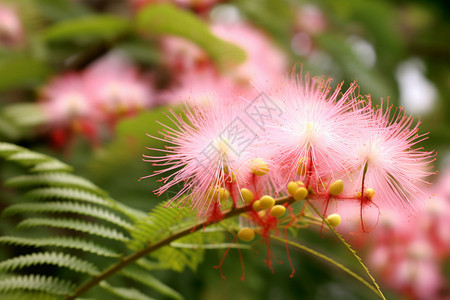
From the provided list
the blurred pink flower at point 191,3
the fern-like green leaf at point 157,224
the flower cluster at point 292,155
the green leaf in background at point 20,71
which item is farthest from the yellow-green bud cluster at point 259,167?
the blurred pink flower at point 191,3

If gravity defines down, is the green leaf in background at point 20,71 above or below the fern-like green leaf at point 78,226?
above

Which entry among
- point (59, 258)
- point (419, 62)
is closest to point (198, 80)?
point (59, 258)

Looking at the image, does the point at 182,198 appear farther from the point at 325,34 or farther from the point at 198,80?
the point at 325,34

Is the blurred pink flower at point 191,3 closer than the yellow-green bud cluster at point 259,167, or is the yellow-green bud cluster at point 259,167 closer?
the yellow-green bud cluster at point 259,167

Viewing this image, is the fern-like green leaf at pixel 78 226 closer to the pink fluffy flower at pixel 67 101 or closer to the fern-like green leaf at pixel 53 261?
the fern-like green leaf at pixel 53 261

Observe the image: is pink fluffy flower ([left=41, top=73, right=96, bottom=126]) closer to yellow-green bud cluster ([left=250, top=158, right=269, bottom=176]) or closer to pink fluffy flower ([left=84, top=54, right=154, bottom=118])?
pink fluffy flower ([left=84, top=54, right=154, bottom=118])

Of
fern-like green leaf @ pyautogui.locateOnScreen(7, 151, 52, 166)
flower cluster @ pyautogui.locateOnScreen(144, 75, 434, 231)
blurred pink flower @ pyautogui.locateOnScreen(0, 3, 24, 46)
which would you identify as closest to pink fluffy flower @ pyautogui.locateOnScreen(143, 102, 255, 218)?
flower cluster @ pyautogui.locateOnScreen(144, 75, 434, 231)

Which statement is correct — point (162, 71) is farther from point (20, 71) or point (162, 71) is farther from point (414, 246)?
point (414, 246)

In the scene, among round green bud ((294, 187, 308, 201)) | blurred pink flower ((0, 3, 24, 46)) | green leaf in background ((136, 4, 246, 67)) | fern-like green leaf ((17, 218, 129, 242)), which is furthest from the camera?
blurred pink flower ((0, 3, 24, 46))

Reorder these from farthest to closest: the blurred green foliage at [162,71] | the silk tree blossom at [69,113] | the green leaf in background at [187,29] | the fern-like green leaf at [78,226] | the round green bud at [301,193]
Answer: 1. the silk tree blossom at [69,113]
2. the green leaf in background at [187,29]
3. the blurred green foliage at [162,71]
4. the fern-like green leaf at [78,226]
5. the round green bud at [301,193]
